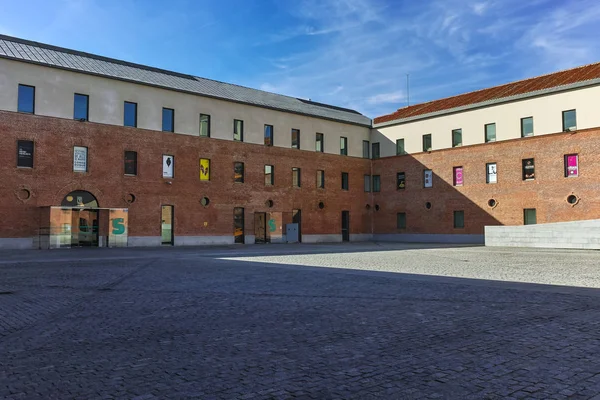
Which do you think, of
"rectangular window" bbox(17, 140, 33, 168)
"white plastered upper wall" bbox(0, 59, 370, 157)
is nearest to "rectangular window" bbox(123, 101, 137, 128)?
"white plastered upper wall" bbox(0, 59, 370, 157)

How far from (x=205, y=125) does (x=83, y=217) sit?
10.5 m

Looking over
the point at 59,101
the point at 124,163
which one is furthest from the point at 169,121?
the point at 59,101

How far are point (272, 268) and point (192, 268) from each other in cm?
267

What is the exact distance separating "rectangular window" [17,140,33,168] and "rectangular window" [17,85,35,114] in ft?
5.91

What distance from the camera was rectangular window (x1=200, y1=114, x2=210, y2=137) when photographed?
33.9 m

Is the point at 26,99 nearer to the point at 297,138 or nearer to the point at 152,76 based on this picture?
the point at 152,76

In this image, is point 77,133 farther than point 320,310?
Yes

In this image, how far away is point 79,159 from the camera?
28438 millimetres

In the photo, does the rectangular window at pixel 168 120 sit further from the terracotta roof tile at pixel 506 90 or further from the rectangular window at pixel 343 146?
the terracotta roof tile at pixel 506 90

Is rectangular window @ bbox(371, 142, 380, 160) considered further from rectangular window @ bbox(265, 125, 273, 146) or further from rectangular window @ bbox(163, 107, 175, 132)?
rectangular window @ bbox(163, 107, 175, 132)

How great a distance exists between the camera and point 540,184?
32.8 meters

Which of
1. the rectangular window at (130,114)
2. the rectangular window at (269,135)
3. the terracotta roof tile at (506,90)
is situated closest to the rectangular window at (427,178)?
the terracotta roof tile at (506,90)

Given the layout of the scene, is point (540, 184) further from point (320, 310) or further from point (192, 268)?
point (320, 310)

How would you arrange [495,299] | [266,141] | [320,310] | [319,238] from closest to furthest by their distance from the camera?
[320,310] < [495,299] < [266,141] < [319,238]
